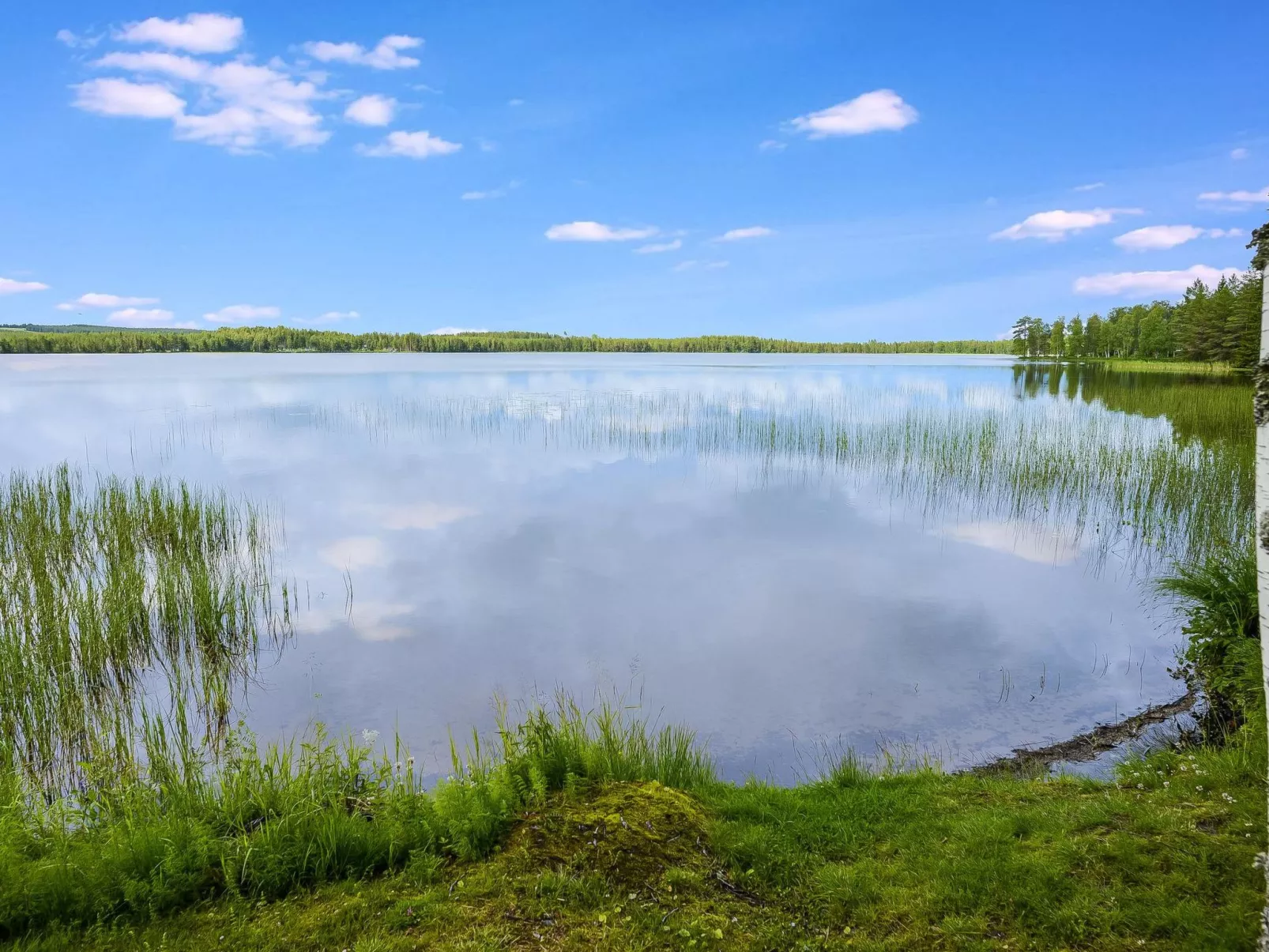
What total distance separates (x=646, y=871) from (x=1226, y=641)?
552 centimetres

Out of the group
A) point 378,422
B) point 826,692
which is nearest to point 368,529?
point 826,692

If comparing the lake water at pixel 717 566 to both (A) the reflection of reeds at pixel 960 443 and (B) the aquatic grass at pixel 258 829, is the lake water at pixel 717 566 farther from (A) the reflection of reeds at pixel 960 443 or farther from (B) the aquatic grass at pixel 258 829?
(B) the aquatic grass at pixel 258 829

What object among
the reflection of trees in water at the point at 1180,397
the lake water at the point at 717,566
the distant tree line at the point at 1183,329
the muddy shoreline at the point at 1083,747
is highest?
the distant tree line at the point at 1183,329

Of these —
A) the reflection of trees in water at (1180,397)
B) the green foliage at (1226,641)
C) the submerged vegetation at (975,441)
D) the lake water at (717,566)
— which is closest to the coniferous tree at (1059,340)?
the reflection of trees in water at (1180,397)

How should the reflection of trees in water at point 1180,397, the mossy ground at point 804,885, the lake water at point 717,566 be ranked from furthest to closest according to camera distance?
the reflection of trees in water at point 1180,397 → the lake water at point 717,566 → the mossy ground at point 804,885

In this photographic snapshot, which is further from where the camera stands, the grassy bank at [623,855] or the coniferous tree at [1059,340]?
the coniferous tree at [1059,340]

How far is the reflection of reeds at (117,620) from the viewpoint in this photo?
18.9 ft

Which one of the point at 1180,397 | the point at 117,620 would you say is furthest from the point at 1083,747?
the point at 1180,397

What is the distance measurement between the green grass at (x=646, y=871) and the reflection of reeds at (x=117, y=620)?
6.44 feet

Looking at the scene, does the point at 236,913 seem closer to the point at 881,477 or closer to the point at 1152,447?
the point at 881,477

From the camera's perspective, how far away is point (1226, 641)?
19.6 feet

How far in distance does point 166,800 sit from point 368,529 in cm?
877

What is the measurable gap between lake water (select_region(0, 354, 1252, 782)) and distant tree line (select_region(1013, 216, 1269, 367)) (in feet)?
17.1

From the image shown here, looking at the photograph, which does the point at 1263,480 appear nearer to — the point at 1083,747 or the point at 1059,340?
the point at 1083,747
